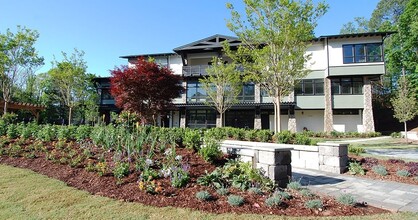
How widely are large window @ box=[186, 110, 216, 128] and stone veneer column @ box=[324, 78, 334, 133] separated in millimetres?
9662

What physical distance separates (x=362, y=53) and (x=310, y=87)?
472 cm

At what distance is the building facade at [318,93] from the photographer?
21.1 m

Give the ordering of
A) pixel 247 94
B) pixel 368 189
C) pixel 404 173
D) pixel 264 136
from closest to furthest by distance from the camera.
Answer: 1. pixel 368 189
2. pixel 404 173
3. pixel 264 136
4. pixel 247 94

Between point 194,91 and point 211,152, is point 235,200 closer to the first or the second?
point 211,152

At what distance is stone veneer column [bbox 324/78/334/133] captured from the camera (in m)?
21.7

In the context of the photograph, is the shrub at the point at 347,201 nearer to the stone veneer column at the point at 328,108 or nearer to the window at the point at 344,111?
the stone veneer column at the point at 328,108

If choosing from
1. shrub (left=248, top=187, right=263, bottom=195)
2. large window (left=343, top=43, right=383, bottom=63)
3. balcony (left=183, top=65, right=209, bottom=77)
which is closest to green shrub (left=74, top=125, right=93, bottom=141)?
shrub (left=248, top=187, right=263, bottom=195)

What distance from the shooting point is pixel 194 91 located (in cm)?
2483

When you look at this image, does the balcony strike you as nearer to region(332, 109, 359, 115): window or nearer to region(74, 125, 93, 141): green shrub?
region(332, 109, 359, 115): window

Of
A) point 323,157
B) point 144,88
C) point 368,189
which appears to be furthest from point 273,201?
point 144,88

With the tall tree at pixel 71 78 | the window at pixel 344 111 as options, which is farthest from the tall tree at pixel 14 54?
the window at pixel 344 111

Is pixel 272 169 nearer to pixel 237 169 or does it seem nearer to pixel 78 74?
pixel 237 169

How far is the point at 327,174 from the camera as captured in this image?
671 cm

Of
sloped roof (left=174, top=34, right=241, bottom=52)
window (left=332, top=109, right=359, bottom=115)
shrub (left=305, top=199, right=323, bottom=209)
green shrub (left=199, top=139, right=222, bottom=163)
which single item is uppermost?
sloped roof (left=174, top=34, right=241, bottom=52)
